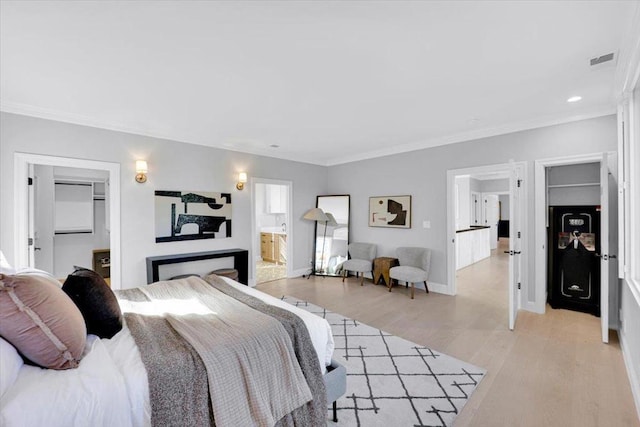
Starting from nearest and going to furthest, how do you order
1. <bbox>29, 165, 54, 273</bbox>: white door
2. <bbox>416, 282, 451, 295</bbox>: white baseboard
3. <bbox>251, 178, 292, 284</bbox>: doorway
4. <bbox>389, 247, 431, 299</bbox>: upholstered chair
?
<bbox>29, 165, 54, 273</bbox>: white door, <bbox>389, 247, 431, 299</bbox>: upholstered chair, <bbox>416, 282, 451, 295</bbox>: white baseboard, <bbox>251, 178, 292, 284</bbox>: doorway

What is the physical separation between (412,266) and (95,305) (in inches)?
168

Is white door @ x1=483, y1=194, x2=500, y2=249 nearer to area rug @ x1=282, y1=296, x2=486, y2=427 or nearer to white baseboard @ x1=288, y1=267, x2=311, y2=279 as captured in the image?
white baseboard @ x1=288, y1=267, x2=311, y2=279

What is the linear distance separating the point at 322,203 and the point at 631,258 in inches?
183

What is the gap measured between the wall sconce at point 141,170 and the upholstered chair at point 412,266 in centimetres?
390

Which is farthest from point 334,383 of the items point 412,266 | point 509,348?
point 412,266

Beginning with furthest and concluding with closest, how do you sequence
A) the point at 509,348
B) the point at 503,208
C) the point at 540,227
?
1. the point at 503,208
2. the point at 540,227
3. the point at 509,348

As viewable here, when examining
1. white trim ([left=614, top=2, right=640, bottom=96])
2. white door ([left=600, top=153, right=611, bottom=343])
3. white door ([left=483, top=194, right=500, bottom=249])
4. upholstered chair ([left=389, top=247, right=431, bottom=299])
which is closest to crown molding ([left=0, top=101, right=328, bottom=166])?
upholstered chair ([left=389, top=247, right=431, bottom=299])

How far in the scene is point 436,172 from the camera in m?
4.75

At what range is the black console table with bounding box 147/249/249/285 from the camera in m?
3.94

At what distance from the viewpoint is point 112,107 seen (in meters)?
3.22

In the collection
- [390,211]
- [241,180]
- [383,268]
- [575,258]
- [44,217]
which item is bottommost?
[383,268]

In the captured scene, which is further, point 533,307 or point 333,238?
point 333,238

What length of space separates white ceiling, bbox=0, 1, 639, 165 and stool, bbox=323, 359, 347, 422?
86.7 inches

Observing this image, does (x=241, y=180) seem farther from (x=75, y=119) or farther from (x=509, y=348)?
(x=509, y=348)
